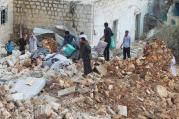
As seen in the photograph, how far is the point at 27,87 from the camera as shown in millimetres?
13375

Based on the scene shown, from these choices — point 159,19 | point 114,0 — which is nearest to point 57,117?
point 114,0

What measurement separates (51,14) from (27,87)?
235 inches

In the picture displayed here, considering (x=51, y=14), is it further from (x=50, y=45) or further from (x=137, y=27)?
(x=137, y=27)

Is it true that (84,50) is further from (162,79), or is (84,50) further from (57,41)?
(57,41)

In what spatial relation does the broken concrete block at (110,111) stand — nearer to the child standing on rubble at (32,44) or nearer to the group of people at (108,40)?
the group of people at (108,40)

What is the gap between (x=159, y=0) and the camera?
27547 mm

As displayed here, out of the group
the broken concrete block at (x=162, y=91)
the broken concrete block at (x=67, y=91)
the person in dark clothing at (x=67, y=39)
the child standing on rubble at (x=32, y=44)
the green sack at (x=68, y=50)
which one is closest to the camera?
the broken concrete block at (x=67, y=91)

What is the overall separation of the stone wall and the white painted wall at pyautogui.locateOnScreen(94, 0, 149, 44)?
404 mm

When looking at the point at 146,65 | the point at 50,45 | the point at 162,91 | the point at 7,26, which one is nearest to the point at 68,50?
the point at 50,45

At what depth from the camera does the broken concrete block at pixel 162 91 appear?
13805 millimetres

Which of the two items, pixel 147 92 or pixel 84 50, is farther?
pixel 84 50

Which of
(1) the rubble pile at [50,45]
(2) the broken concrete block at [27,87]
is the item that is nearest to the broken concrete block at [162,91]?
(2) the broken concrete block at [27,87]

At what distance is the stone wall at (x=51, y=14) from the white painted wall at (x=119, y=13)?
0.40 meters

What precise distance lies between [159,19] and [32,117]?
50.4ft
